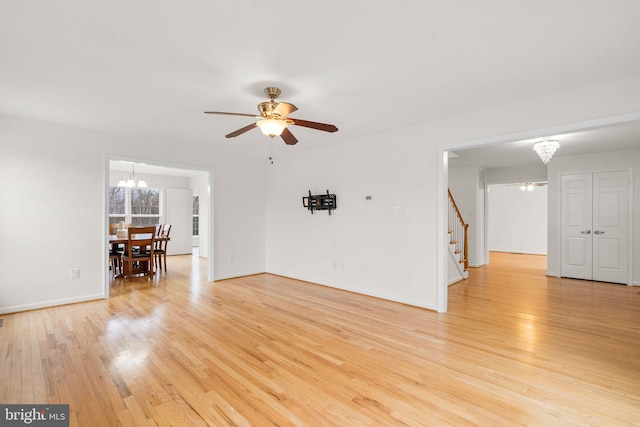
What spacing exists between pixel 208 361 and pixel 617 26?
3774 millimetres

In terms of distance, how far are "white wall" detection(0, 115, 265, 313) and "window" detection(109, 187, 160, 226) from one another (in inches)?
189

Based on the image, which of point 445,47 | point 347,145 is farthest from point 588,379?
point 347,145

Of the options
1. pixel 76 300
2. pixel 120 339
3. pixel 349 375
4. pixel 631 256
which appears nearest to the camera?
pixel 349 375

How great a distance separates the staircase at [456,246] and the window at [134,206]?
26.9 feet

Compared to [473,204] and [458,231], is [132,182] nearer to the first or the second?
[458,231]

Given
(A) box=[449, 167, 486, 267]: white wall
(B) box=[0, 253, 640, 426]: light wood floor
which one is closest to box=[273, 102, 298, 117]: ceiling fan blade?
(B) box=[0, 253, 640, 426]: light wood floor

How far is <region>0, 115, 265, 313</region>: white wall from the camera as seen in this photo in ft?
12.0

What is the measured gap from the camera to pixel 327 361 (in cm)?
252

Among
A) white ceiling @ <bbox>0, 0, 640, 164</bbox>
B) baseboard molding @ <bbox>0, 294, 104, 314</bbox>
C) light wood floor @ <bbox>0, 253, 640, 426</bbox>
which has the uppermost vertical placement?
white ceiling @ <bbox>0, 0, 640, 164</bbox>

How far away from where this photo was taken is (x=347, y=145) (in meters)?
4.88

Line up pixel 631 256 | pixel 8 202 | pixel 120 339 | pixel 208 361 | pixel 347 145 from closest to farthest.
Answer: pixel 208 361 < pixel 120 339 < pixel 8 202 < pixel 347 145 < pixel 631 256

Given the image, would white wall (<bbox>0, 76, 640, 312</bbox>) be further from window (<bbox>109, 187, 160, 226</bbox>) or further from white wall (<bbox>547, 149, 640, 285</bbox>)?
window (<bbox>109, 187, 160, 226</bbox>)

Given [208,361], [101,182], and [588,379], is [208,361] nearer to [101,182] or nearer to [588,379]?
[588,379]

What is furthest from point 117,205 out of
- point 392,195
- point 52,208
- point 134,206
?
point 392,195
